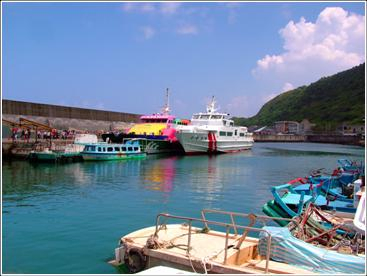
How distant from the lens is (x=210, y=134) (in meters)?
56.5

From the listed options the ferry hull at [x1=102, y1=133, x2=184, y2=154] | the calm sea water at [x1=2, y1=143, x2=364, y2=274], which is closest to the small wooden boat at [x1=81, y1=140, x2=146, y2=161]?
the calm sea water at [x1=2, y1=143, x2=364, y2=274]

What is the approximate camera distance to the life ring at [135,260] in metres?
9.27

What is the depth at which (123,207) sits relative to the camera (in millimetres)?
18531

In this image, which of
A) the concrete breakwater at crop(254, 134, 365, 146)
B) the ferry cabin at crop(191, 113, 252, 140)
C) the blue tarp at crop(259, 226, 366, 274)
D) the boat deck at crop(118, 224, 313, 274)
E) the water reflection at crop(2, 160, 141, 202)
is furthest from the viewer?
the concrete breakwater at crop(254, 134, 365, 146)

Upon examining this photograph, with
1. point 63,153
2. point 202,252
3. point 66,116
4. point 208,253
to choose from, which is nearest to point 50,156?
point 63,153

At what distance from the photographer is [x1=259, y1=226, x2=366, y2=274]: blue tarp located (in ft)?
27.6

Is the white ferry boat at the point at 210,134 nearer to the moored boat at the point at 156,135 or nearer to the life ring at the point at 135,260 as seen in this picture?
the moored boat at the point at 156,135

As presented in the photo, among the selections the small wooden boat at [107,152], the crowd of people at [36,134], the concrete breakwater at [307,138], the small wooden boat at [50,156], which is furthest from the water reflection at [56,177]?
the concrete breakwater at [307,138]

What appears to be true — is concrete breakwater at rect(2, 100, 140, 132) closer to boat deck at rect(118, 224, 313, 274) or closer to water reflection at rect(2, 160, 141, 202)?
water reflection at rect(2, 160, 141, 202)

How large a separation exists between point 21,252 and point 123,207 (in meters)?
6.98

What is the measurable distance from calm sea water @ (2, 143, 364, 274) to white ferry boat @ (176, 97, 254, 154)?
18.0 meters

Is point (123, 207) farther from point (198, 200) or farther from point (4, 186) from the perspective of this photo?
point (4, 186)

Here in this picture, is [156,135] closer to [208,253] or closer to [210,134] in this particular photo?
[210,134]

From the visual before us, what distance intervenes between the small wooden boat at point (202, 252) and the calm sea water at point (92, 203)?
136 centimetres
